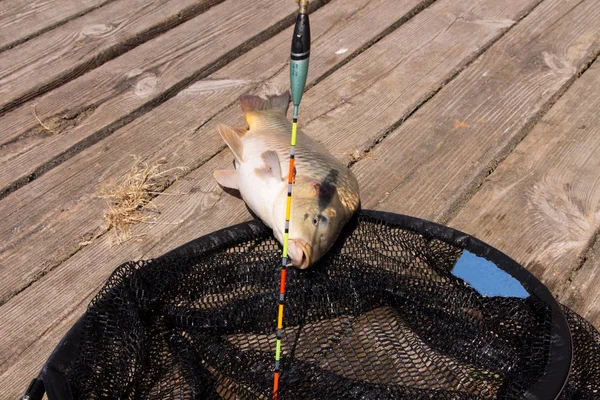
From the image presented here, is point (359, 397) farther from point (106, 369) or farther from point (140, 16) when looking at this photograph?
point (140, 16)

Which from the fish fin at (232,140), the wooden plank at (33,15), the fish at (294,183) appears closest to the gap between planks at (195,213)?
the fish at (294,183)

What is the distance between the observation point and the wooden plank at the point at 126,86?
308 centimetres

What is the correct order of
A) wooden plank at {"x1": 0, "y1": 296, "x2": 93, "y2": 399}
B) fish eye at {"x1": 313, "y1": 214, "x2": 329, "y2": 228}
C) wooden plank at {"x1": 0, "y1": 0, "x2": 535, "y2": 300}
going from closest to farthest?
wooden plank at {"x1": 0, "y1": 296, "x2": 93, "y2": 399}
fish eye at {"x1": 313, "y1": 214, "x2": 329, "y2": 228}
wooden plank at {"x1": 0, "y1": 0, "x2": 535, "y2": 300}

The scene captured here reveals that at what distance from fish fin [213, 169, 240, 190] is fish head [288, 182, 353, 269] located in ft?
1.40

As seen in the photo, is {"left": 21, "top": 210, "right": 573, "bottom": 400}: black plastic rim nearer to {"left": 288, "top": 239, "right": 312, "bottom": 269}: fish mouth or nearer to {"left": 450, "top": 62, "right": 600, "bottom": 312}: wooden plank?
{"left": 288, "top": 239, "right": 312, "bottom": 269}: fish mouth

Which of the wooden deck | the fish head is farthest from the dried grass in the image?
the fish head

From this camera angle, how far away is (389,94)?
352cm

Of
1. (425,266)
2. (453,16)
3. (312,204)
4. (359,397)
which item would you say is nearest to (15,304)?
(312,204)

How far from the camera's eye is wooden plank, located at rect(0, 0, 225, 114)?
11.4ft

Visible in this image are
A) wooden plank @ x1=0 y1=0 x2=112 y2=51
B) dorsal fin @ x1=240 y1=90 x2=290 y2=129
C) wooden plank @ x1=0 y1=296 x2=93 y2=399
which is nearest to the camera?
wooden plank @ x1=0 y1=296 x2=93 y2=399

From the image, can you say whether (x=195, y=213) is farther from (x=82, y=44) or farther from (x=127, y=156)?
(x=82, y=44)

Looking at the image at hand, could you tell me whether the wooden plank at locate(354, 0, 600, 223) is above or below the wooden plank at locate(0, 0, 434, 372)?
below

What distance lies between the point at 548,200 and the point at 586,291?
55 centimetres

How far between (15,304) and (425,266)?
1506 mm
